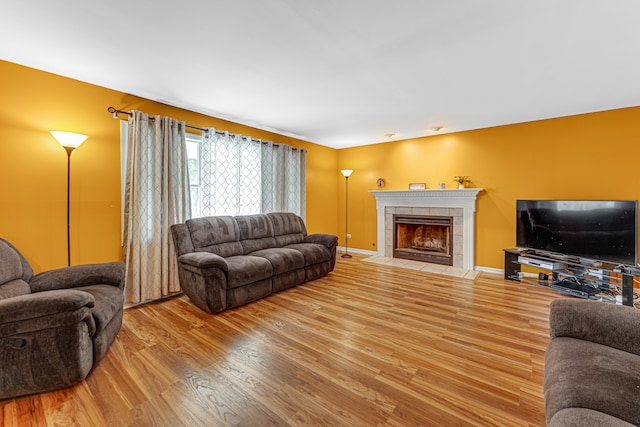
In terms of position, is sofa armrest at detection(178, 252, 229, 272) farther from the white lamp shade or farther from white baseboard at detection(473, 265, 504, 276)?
white baseboard at detection(473, 265, 504, 276)

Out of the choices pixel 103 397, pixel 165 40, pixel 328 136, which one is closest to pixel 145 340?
pixel 103 397

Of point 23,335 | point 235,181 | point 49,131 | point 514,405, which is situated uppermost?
point 49,131

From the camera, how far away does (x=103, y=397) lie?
1677 millimetres

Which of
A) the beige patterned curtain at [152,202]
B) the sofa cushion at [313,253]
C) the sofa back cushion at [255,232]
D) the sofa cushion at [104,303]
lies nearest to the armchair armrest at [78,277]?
the sofa cushion at [104,303]

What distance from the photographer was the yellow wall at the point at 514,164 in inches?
141

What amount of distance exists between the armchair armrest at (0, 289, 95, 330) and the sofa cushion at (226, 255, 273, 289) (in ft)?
4.39

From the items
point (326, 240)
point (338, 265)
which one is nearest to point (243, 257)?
point (326, 240)

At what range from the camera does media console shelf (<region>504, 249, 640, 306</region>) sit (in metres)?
2.79

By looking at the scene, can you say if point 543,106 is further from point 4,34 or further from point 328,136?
point 4,34

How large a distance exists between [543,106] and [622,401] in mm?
3788

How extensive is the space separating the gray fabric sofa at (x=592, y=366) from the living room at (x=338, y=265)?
51 cm

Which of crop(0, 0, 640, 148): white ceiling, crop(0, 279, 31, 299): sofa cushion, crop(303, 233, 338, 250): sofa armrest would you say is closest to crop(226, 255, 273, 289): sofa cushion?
crop(303, 233, 338, 250): sofa armrest

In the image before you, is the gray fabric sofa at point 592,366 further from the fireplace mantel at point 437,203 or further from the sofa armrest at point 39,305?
the fireplace mantel at point 437,203

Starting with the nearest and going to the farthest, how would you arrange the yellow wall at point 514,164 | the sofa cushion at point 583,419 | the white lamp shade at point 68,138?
the sofa cushion at point 583,419 < the white lamp shade at point 68,138 < the yellow wall at point 514,164
